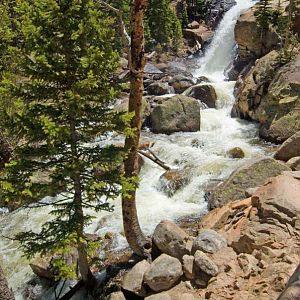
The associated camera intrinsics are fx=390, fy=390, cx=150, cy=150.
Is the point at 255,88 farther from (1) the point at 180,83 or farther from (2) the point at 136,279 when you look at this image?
(2) the point at 136,279

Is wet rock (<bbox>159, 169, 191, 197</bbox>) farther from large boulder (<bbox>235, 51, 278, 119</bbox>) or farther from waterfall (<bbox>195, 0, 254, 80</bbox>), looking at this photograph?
waterfall (<bbox>195, 0, 254, 80</bbox>)

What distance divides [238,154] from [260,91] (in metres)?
6.34

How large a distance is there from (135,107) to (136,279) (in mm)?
4084

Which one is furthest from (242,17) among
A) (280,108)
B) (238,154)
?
(238,154)

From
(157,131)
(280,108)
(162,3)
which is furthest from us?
(162,3)

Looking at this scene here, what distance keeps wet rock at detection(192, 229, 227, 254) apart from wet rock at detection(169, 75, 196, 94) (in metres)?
21.7

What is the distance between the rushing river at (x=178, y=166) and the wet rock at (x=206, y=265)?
14.1 feet

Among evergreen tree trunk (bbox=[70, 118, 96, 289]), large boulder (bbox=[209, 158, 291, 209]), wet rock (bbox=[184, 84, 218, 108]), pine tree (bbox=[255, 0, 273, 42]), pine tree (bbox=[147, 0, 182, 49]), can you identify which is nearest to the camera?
evergreen tree trunk (bbox=[70, 118, 96, 289])

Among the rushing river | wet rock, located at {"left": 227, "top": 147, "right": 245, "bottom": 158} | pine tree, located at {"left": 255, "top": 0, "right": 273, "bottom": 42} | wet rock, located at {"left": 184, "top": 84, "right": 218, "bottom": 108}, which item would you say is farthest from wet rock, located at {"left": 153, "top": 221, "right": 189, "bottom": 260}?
pine tree, located at {"left": 255, "top": 0, "right": 273, "bottom": 42}

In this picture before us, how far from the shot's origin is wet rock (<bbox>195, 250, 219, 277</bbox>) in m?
8.35

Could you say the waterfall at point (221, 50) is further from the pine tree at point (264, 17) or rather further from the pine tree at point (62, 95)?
the pine tree at point (62, 95)

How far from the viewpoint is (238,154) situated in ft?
59.3

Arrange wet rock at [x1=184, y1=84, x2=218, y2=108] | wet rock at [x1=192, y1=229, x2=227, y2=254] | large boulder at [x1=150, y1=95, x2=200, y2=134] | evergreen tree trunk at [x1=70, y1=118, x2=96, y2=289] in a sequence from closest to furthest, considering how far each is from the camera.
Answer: evergreen tree trunk at [x1=70, y1=118, x2=96, y2=289], wet rock at [x1=192, y1=229, x2=227, y2=254], large boulder at [x1=150, y1=95, x2=200, y2=134], wet rock at [x1=184, y1=84, x2=218, y2=108]

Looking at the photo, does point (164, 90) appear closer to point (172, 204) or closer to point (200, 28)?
point (172, 204)
